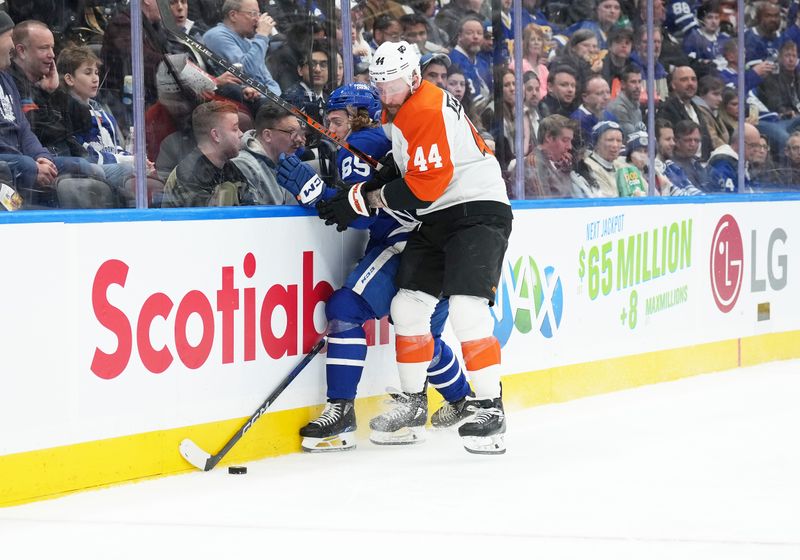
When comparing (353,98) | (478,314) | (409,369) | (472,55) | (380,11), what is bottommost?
(409,369)

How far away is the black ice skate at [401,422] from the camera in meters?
4.38

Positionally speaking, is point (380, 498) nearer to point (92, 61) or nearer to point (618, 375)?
point (92, 61)

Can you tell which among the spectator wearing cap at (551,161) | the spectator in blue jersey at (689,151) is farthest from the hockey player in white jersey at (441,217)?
the spectator in blue jersey at (689,151)

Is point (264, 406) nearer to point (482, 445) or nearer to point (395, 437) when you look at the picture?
point (395, 437)

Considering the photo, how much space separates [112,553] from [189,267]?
1172mm

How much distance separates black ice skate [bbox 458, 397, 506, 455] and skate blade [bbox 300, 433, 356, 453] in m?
0.40

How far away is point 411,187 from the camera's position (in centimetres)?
405

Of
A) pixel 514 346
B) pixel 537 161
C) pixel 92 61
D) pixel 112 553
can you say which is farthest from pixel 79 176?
pixel 537 161

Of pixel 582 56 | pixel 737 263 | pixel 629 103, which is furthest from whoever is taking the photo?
pixel 737 263

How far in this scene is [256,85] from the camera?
428cm

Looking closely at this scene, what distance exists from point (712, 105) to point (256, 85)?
3265mm

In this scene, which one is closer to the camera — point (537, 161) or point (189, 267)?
point (189, 267)

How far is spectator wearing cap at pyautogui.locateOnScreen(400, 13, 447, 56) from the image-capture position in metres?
Answer: 5.14

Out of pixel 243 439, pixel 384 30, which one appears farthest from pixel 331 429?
pixel 384 30
